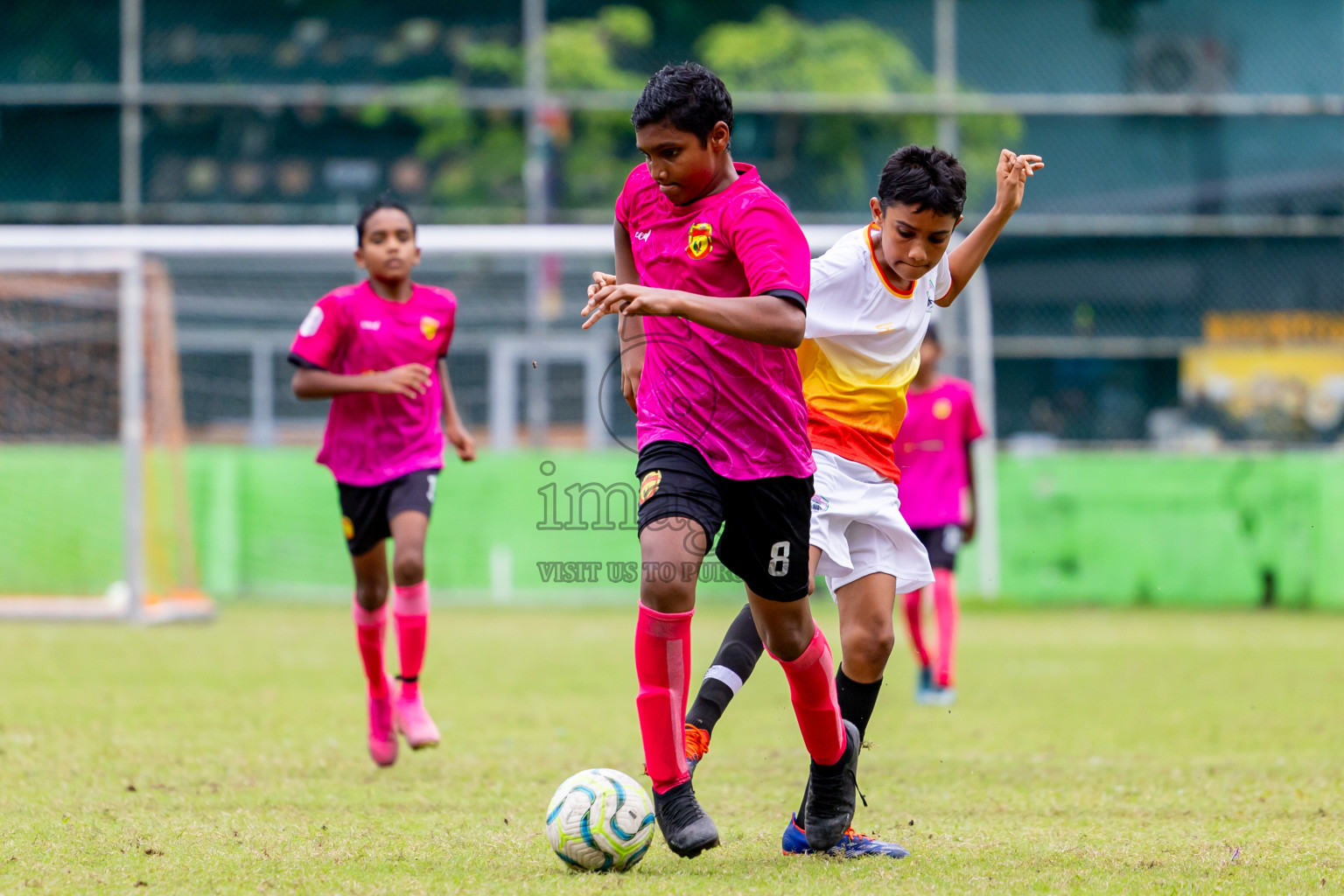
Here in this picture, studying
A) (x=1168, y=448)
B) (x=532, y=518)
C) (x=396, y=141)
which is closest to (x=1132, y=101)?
(x=1168, y=448)

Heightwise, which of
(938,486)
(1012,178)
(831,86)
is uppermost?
(831,86)

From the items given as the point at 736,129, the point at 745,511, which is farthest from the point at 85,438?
the point at 745,511

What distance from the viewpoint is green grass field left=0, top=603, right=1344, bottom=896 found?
160 inches

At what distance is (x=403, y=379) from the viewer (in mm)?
6191

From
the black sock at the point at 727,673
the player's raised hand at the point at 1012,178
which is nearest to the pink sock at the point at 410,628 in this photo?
the black sock at the point at 727,673

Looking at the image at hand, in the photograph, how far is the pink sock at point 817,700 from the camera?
4.30 m

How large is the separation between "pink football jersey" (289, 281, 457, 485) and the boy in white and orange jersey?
6.79 ft

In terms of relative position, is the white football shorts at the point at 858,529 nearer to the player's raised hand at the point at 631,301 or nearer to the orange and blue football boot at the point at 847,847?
the orange and blue football boot at the point at 847,847

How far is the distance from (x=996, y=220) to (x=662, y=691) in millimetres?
1725

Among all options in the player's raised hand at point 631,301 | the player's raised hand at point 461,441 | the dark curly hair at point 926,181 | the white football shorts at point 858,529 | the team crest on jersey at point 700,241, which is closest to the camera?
the player's raised hand at point 631,301

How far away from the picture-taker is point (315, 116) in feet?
69.5

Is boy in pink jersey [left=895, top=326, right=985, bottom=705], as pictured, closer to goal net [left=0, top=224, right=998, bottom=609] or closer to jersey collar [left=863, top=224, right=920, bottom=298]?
jersey collar [left=863, top=224, right=920, bottom=298]

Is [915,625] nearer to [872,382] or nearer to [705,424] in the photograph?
[872,382]

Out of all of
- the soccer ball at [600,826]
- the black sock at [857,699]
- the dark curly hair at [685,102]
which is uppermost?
the dark curly hair at [685,102]
